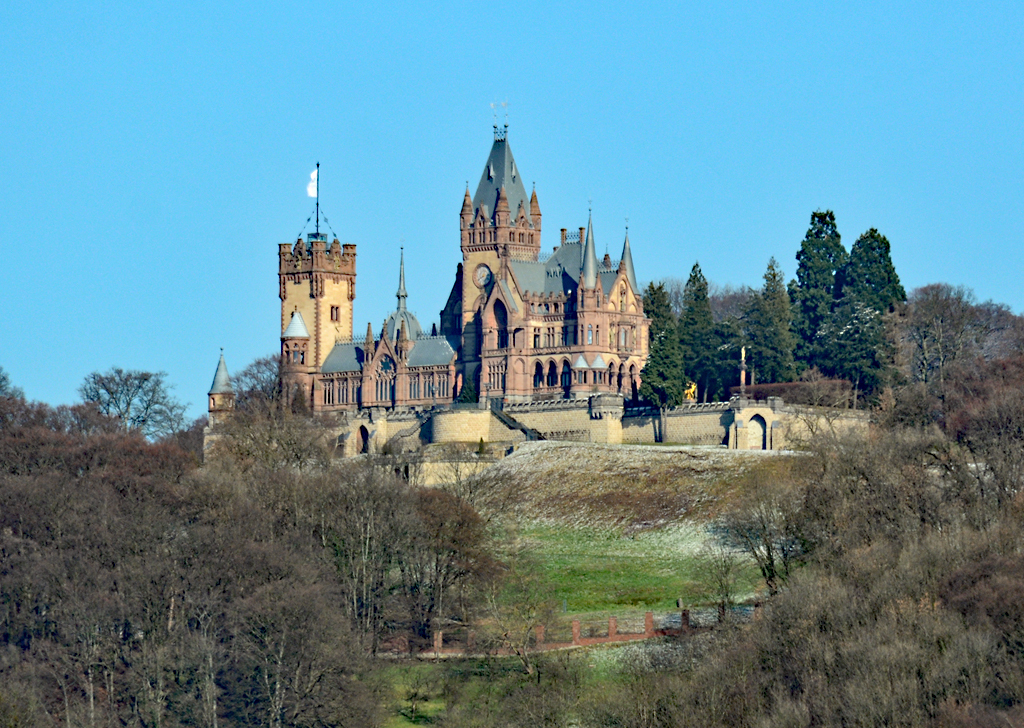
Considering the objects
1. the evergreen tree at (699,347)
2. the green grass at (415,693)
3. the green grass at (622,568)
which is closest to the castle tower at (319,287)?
the evergreen tree at (699,347)

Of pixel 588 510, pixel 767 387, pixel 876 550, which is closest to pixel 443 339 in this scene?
pixel 767 387

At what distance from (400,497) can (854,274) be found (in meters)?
41.0

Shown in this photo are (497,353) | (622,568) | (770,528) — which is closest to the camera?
(770,528)

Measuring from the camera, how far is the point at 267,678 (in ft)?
191

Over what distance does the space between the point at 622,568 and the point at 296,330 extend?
140 ft

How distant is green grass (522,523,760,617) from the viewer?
69125 mm

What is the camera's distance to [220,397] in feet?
360

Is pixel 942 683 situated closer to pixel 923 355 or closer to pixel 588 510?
pixel 588 510

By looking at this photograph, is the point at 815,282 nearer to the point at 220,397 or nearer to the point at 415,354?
the point at 415,354

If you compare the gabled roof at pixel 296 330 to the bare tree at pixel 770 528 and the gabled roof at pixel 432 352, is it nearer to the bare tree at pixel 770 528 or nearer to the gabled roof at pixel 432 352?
the gabled roof at pixel 432 352

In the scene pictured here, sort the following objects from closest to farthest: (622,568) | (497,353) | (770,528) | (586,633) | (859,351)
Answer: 1. (586,633)
2. (770,528)
3. (622,568)
4. (859,351)
5. (497,353)

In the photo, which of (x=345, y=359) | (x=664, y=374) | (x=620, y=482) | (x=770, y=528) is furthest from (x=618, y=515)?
(x=345, y=359)

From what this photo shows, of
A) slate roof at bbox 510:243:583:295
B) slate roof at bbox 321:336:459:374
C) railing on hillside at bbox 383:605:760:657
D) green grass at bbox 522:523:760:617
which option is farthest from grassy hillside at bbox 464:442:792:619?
slate roof at bbox 321:336:459:374

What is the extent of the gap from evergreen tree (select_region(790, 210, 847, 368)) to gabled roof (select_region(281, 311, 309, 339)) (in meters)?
24.1
